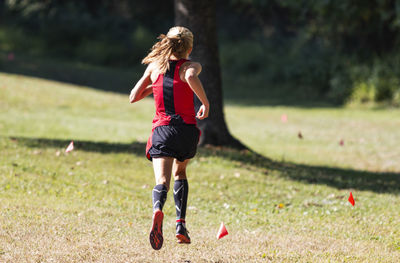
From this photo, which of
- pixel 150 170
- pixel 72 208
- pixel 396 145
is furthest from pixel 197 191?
pixel 396 145

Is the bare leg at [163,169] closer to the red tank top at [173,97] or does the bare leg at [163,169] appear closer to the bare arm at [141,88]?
the red tank top at [173,97]

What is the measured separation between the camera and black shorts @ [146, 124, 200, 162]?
523 centimetres

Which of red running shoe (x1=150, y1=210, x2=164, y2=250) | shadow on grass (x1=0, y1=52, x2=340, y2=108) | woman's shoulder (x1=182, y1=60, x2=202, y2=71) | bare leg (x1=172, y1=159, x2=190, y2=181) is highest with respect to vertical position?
woman's shoulder (x1=182, y1=60, x2=202, y2=71)

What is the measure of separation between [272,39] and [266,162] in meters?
25.3

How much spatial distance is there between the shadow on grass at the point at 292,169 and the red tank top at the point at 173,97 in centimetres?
528

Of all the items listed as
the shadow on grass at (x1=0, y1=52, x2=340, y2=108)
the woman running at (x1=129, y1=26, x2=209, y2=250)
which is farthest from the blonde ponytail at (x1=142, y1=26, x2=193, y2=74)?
the shadow on grass at (x1=0, y1=52, x2=340, y2=108)

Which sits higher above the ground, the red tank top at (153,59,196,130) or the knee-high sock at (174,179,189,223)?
the red tank top at (153,59,196,130)

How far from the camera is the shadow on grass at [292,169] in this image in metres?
10.3

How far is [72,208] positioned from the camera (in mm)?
7109

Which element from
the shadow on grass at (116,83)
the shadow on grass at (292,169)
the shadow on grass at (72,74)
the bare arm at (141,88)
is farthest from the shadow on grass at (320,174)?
the shadow on grass at (72,74)

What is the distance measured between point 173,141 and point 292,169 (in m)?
6.23

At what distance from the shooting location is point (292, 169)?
11117mm

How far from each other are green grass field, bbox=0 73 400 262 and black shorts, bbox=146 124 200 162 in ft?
Answer: 2.98

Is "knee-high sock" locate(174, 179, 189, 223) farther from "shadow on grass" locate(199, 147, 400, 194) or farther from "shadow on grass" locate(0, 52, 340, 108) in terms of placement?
"shadow on grass" locate(0, 52, 340, 108)
